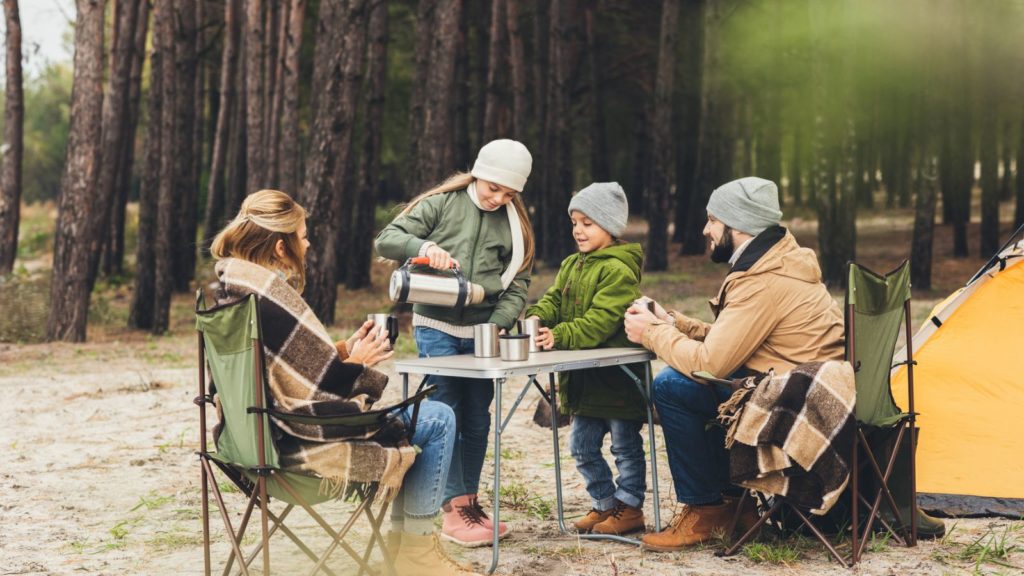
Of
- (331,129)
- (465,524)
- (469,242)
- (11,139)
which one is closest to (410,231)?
(469,242)

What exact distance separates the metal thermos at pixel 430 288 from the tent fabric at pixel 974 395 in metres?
2.48

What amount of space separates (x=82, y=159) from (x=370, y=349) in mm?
10619

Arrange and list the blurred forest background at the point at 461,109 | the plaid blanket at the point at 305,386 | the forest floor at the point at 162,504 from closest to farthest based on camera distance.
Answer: the plaid blanket at the point at 305,386, the forest floor at the point at 162,504, the blurred forest background at the point at 461,109

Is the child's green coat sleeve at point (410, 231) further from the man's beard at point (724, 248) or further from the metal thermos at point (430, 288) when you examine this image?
the man's beard at point (724, 248)

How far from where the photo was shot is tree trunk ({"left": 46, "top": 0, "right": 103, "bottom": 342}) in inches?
529

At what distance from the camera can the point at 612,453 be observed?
5.20 meters

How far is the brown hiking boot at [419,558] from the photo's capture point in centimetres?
418

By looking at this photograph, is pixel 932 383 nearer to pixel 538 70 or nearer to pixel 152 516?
pixel 152 516

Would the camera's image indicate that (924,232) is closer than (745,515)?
No

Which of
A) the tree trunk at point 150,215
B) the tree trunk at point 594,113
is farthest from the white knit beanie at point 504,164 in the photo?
the tree trunk at point 594,113

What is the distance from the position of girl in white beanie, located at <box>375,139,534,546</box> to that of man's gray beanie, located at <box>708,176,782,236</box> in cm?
91

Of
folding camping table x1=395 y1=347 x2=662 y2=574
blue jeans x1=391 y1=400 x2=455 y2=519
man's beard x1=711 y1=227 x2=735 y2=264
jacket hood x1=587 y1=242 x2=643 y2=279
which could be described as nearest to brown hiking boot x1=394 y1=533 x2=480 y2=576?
blue jeans x1=391 y1=400 x2=455 y2=519

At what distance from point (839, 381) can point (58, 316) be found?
1157cm

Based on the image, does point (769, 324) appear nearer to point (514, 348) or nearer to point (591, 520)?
point (514, 348)
